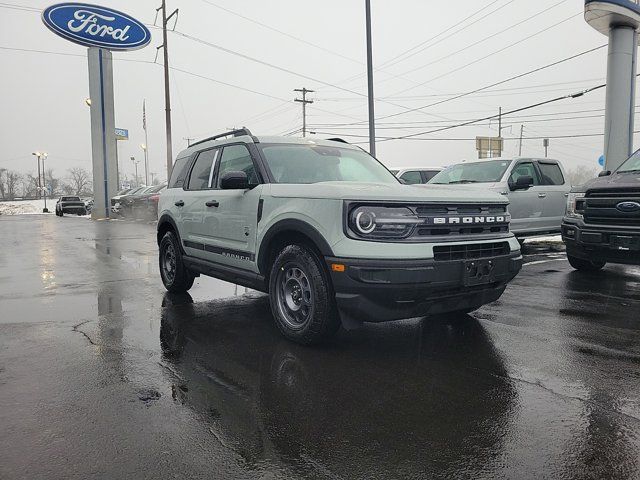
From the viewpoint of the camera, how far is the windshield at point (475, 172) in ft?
34.4

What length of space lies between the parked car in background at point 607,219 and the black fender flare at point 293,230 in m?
4.53

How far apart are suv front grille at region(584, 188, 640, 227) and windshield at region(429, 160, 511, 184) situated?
3.32 metres

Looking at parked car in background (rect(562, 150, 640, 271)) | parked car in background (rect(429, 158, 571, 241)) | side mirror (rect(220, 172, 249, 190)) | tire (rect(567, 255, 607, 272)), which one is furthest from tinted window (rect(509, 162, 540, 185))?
side mirror (rect(220, 172, 249, 190))

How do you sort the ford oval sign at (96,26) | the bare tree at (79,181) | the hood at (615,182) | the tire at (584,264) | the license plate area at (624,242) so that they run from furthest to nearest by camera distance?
the bare tree at (79,181), the ford oval sign at (96,26), the tire at (584,264), the hood at (615,182), the license plate area at (624,242)

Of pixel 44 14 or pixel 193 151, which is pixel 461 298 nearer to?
pixel 193 151

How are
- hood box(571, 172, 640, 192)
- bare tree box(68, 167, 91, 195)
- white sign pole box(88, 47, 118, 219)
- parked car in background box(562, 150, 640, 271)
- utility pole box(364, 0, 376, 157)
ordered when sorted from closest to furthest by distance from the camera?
parked car in background box(562, 150, 640, 271) < hood box(571, 172, 640, 192) < utility pole box(364, 0, 376, 157) < white sign pole box(88, 47, 118, 219) < bare tree box(68, 167, 91, 195)

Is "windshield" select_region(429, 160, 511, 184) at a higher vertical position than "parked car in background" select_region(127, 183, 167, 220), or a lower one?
higher

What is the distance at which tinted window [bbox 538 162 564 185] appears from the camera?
11.0 meters

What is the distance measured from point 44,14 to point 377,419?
32266mm

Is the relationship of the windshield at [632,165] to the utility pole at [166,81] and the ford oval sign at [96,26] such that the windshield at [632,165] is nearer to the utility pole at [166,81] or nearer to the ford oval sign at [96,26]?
the utility pole at [166,81]

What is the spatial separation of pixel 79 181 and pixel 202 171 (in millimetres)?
126894

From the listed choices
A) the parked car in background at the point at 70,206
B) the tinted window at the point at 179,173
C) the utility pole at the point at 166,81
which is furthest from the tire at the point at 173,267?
the parked car in background at the point at 70,206

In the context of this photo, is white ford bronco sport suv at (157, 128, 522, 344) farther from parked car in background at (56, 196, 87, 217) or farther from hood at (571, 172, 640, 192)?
parked car in background at (56, 196, 87, 217)

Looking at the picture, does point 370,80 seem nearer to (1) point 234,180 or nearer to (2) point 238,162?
(2) point 238,162
